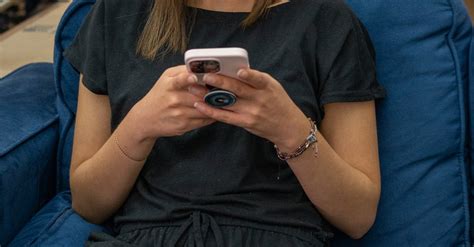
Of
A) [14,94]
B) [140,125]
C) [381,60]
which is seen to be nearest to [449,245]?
[381,60]

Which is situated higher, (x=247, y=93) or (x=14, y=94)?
(x=247, y=93)

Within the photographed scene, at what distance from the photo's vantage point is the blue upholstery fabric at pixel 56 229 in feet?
3.38

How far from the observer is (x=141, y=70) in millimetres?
1012

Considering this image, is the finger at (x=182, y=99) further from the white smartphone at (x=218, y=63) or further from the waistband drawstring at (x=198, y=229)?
the waistband drawstring at (x=198, y=229)

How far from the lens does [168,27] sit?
1021 millimetres

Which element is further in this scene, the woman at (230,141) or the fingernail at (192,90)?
the woman at (230,141)

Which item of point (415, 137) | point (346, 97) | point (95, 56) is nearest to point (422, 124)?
point (415, 137)

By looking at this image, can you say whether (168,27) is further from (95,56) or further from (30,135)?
(30,135)

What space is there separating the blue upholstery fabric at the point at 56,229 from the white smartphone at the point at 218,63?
421 millimetres

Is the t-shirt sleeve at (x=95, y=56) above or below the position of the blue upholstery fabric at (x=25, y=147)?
above

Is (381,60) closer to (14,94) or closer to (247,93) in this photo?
(247,93)

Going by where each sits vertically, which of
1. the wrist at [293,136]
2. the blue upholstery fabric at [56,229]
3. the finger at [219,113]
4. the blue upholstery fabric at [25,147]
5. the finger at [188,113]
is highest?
the finger at [219,113]

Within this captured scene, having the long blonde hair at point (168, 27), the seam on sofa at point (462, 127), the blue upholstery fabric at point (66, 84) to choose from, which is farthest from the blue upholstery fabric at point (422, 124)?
the blue upholstery fabric at point (66, 84)

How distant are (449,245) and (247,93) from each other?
0.55 meters
